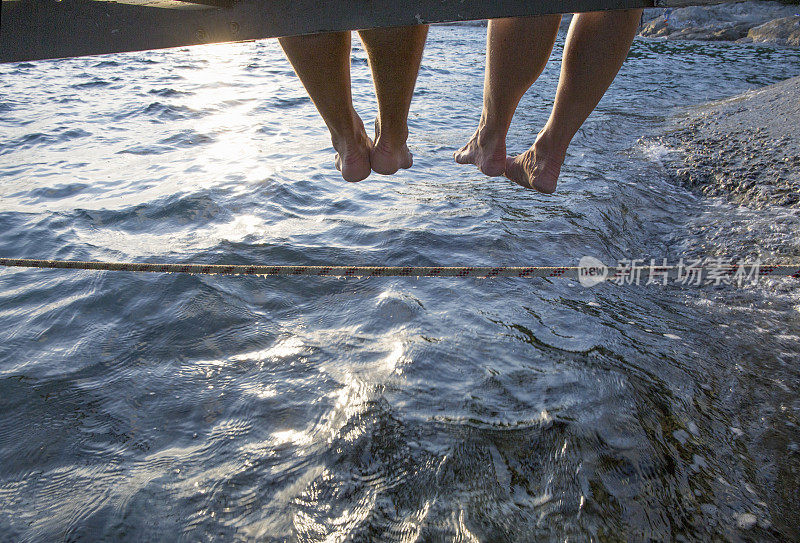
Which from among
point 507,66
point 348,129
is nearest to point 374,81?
point 348,129

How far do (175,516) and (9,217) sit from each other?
11.6 ft

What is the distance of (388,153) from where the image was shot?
2.22 meters

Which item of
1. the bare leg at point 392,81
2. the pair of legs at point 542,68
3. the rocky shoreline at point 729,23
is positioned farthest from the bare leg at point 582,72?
the rocky shoreline at point 729,23

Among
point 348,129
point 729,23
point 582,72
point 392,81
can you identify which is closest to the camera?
point 392,81

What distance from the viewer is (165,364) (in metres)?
2.52

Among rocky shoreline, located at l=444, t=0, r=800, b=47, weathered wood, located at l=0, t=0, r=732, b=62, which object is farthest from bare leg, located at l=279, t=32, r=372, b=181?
rocky shoreline, located at l=444, t=0, r=800, b=47

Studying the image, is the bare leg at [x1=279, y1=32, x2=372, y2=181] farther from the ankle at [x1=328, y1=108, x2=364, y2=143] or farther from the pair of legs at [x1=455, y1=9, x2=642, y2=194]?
the pair of legs at [x1=455, y1=9, x2=642, y2=194]

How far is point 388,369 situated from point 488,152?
109 centimetres

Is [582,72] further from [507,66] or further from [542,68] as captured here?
[507,66]

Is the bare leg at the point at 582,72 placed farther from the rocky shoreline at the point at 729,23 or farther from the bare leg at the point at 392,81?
the rocky shoreline at the point at 729,23

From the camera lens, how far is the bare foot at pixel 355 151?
2197mm

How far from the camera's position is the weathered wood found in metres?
1.41

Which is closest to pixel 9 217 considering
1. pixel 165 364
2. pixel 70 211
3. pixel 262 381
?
pixel 70 211

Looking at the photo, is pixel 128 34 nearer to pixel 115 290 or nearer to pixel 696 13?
pixel 115 290
